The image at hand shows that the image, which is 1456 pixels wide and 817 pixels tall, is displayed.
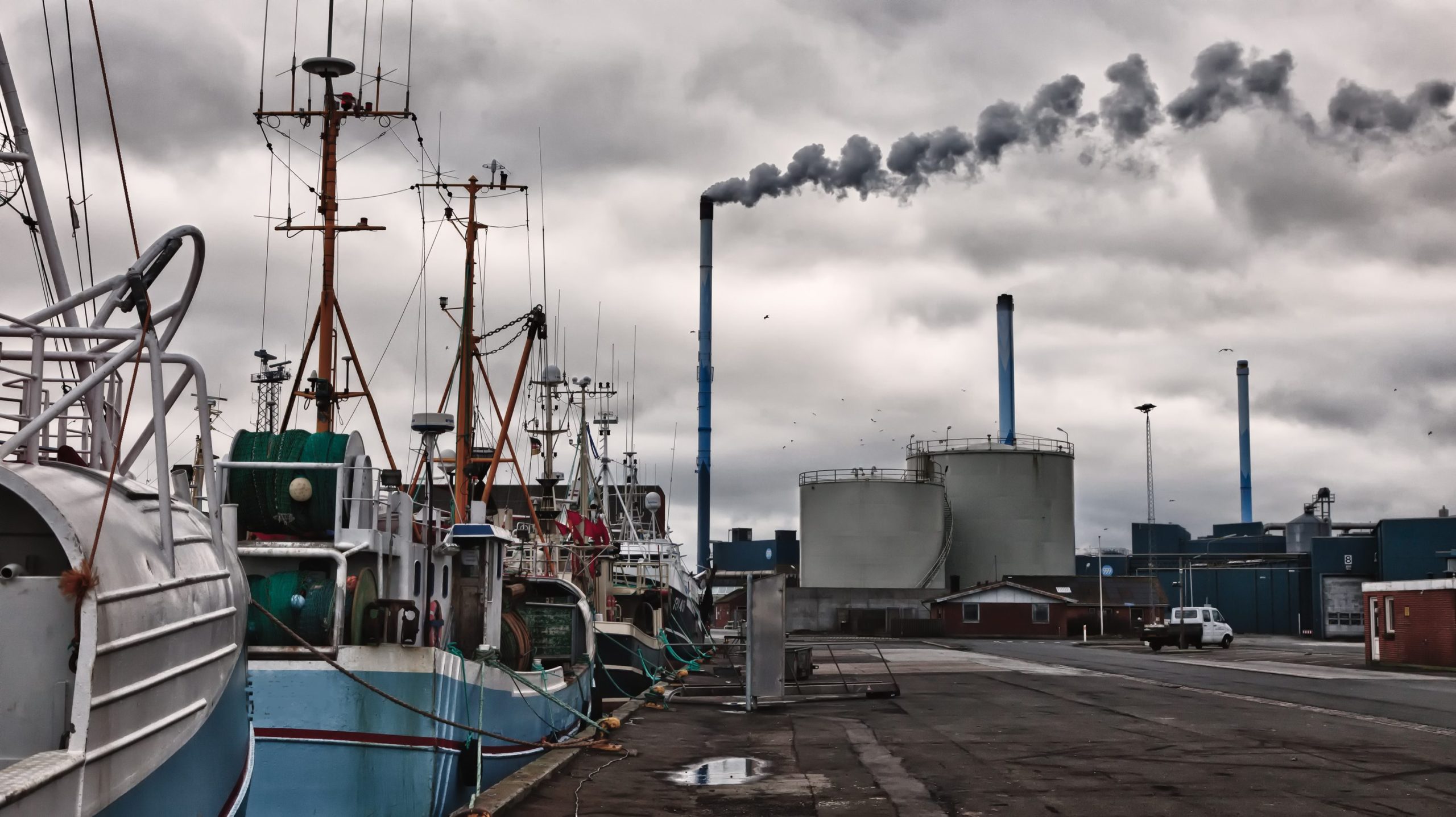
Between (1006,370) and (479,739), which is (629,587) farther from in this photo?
(1006,370)

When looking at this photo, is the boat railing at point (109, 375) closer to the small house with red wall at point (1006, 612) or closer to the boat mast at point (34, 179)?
the boat mast at point (34, 179)

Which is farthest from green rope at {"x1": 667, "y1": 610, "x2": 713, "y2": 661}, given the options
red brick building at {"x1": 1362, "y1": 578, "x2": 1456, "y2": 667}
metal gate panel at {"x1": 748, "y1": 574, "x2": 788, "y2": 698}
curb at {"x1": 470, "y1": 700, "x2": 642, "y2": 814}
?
curb at {"x1": 470, "y1": 700, "x2": 642, "y2": 814}

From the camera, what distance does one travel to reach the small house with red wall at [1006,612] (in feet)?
242

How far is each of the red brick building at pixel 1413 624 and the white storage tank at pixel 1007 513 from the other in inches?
1647

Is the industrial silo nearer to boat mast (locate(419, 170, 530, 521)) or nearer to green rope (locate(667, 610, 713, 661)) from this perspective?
green rope (locate(667, 610, 713, 661))

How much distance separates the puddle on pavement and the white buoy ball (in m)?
5.22

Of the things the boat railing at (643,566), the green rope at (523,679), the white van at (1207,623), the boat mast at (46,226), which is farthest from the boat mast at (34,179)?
the white van at (1207,623)

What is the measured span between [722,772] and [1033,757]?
4.12 metres

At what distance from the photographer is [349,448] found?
14828 millimetres

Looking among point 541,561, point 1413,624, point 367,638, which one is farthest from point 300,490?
point 1413,624

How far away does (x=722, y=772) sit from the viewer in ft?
53.0

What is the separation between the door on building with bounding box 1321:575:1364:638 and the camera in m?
77.7

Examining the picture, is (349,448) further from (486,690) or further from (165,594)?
(165,594)

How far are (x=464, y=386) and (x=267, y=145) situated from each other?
5793 mm
